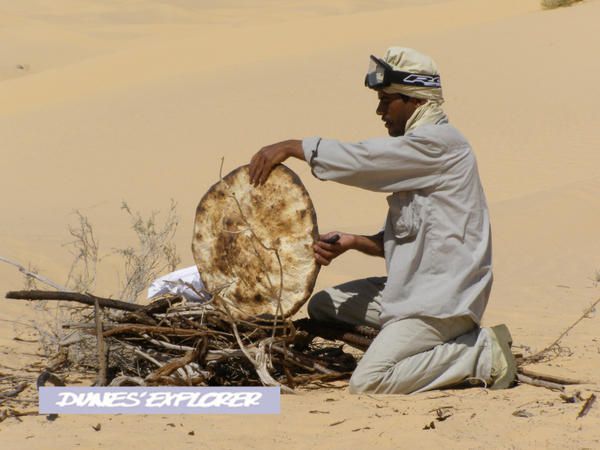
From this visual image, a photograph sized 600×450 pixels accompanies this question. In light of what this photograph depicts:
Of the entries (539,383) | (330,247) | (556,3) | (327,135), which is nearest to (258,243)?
(330,247)

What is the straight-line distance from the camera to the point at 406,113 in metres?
5.11

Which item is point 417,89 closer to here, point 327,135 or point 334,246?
point 334,246

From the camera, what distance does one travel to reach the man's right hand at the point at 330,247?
16.2 feet

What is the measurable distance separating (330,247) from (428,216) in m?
0.45

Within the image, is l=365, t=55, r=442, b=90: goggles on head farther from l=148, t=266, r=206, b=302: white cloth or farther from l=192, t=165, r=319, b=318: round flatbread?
l=148, t=266, r=206, b=302: white cloth

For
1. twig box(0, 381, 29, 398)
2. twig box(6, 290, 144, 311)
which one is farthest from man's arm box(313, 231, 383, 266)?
twig box(0, 381, 29, 398)

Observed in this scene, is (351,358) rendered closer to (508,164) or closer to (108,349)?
(108,349)

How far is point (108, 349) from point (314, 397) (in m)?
0.98

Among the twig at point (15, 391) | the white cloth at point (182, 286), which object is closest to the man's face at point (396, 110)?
the white cloth at point (182, 286)

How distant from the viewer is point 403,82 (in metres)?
5.01

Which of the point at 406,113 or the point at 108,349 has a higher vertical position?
the point at 406,113

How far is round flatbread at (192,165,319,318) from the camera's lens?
503 cm

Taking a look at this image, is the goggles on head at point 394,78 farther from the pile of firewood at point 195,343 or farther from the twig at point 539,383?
the twig at point 539,383

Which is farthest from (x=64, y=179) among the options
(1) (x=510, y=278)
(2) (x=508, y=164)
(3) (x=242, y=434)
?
(3) (x=242, y=434)
